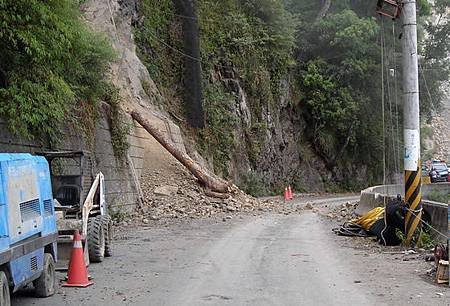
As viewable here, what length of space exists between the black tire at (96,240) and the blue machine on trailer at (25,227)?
8.55 ft

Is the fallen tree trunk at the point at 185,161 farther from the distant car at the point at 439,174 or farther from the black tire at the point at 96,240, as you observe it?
the distant car at the point at 439,174

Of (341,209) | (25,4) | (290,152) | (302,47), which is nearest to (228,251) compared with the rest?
(25,4)

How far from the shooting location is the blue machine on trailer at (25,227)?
7.29 m

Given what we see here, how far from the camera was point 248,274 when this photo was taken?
11.1 m

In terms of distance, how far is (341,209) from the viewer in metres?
27.1

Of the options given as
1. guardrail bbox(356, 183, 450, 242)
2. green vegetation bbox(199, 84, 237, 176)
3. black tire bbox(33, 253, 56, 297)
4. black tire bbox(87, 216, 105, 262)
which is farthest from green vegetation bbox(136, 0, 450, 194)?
black tire bbox(33, 253, 56, 297)

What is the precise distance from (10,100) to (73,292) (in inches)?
241

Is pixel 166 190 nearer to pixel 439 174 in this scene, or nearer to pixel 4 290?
pixel 4 290

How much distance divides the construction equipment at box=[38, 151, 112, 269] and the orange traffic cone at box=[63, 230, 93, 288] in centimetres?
111

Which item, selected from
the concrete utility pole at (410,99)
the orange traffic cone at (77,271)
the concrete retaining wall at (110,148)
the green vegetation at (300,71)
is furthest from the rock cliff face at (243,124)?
the orange traffic cone at (77,271)

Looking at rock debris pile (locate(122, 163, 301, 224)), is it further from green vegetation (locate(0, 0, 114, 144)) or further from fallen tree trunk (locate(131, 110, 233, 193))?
green vegetation (locate(0, 0, 114, 144))

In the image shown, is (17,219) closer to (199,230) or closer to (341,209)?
(199,230)

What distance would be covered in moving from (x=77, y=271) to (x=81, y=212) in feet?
6.97

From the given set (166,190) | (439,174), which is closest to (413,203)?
(166,190)
